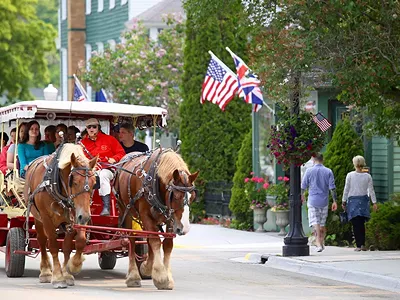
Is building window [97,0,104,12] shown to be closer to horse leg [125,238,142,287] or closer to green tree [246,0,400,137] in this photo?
green tree [246,0,400,137]

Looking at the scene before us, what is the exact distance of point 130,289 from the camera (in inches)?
598

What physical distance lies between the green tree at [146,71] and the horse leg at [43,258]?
22.6 metres

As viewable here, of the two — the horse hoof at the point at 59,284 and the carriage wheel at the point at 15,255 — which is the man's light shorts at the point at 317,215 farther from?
the horse hoof at the point at 59,284

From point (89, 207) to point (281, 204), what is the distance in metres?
11.9

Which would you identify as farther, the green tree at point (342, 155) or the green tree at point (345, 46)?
the green tree at point (342, 155)

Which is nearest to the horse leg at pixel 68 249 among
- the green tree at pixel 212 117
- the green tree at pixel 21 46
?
the green tree at pixel 212 117

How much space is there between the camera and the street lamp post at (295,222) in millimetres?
20172

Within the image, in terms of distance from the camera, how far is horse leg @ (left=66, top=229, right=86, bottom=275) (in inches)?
594

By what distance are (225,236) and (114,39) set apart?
23948mm

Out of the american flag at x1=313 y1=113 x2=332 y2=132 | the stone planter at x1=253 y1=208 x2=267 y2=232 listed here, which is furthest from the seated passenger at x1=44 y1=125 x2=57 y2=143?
the stone planter at x1=253 y1=208 x2=267 y2=232

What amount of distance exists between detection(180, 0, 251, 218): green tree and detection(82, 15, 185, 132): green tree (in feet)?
23.4

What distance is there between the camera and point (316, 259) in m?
19.4

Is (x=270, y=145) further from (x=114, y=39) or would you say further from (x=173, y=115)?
(x=114, y=39)

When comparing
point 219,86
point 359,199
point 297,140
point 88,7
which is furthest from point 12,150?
point 88,7
